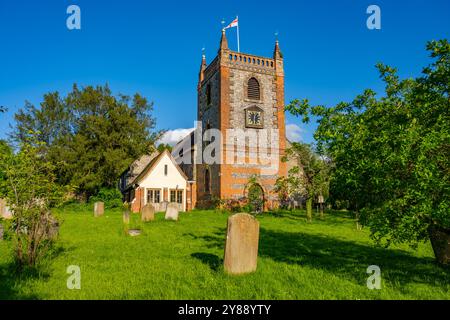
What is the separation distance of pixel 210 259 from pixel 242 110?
77.2 ft

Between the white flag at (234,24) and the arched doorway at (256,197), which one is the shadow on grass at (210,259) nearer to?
the arched doorway at (256,197)

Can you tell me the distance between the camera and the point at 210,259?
938cm

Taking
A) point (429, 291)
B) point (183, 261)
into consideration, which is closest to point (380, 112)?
point (429, 291)

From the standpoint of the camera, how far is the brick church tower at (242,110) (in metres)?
30.4

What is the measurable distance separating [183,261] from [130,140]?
1139 inches

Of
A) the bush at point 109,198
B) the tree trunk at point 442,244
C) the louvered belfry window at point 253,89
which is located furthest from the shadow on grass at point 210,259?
the bush at point 109,198

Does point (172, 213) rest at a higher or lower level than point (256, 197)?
lower

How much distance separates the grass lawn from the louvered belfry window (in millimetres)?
20648

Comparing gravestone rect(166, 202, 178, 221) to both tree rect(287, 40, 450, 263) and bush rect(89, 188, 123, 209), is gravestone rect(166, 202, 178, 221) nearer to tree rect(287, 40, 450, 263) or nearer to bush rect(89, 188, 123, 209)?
tree rect(287, 40, 450, 263)

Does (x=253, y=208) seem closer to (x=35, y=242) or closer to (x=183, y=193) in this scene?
(x=183, y=193)

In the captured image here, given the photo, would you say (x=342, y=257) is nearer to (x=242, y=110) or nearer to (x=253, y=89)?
(x=242, y=110)

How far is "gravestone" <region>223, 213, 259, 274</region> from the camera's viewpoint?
25.3ft

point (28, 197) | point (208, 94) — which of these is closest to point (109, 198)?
point (208, 94)
